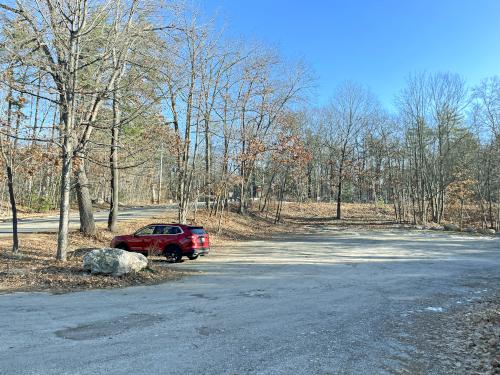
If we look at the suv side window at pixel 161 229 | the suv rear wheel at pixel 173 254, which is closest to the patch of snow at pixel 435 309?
the suv rear wheel at pixel 173 254

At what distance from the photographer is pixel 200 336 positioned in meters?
6.79

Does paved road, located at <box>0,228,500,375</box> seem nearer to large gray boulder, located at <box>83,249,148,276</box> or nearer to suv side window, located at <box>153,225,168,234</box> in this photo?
large gray boulder, located at <box>83,249,148,276</box>

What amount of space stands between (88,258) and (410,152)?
4264 centimetres

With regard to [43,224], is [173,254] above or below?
below

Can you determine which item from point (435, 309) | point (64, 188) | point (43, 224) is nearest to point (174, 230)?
point (64, 188)

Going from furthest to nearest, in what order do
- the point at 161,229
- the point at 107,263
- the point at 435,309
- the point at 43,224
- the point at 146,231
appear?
the point at 43,224, the point at 146,231, the point at 161,229, the point at 107,263, the point at 435,309

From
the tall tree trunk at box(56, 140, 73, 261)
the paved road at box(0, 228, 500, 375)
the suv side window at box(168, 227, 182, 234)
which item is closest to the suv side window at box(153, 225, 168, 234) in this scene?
the suv side window at box(168, 227, 182, 234)

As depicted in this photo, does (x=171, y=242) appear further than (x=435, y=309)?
Yes

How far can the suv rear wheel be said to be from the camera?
17.7 m

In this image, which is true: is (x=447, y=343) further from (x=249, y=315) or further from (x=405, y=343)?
(x=249, y=315)

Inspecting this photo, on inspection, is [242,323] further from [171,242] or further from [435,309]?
[171,242]

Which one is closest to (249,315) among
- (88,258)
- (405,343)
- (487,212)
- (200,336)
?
(200,336)

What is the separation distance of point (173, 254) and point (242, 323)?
10.5 meters

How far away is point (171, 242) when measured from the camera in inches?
700
